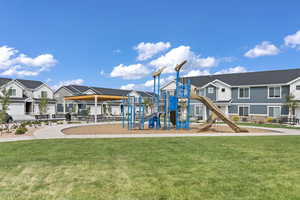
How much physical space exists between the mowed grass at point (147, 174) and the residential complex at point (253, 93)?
71.3 ft

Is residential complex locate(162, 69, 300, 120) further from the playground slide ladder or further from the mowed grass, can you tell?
the mowed grass

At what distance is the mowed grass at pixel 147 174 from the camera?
4586 millimetres

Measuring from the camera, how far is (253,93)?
109 feet

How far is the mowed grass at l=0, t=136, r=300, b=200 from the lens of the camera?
459 centimetres

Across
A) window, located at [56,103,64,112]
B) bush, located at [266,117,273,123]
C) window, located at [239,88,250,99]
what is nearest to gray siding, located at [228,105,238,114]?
window, located at [239,88,250,99]

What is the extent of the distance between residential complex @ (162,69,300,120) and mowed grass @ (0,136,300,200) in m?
21.7

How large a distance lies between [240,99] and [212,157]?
2918 cm

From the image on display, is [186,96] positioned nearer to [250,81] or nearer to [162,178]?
[162,178]

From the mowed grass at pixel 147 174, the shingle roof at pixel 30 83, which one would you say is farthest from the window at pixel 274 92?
the shingle roof at pixel 30 83

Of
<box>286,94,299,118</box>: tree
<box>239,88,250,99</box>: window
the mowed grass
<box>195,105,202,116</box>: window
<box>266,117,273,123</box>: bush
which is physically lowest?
<box>266,117,273,123</box>: bush

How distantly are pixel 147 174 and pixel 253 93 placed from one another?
104 ft

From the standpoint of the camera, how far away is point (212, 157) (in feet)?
25.5

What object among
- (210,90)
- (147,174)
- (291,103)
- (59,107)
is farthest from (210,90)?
(147,174)

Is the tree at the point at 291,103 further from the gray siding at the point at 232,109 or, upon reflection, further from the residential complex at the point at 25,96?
the residential complex at the point at 25,96
